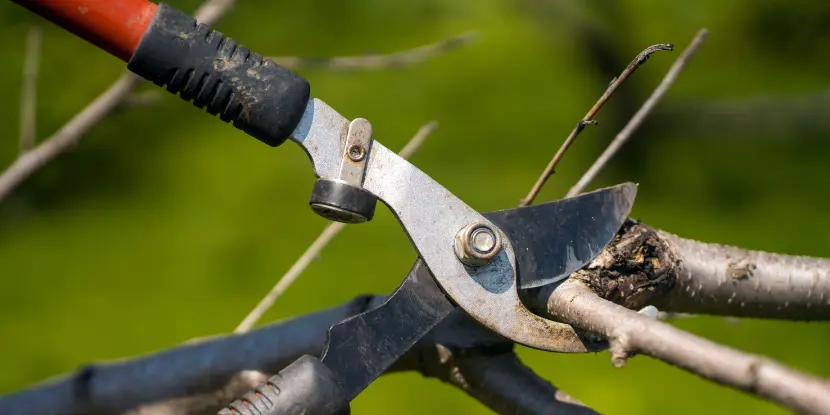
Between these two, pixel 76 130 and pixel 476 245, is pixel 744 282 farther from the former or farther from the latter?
pixel 76 130

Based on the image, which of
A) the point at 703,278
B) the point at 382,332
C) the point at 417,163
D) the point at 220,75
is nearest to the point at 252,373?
the point at 382,332

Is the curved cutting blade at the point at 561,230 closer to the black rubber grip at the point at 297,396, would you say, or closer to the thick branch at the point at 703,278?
the thick branch at the point at 703,278

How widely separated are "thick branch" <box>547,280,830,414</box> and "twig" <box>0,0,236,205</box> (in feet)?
1.73

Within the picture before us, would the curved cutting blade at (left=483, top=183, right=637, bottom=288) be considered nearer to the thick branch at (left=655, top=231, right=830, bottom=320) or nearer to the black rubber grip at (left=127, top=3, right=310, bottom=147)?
the thick branch at (left=655, top=231, right=830, bottom=320)

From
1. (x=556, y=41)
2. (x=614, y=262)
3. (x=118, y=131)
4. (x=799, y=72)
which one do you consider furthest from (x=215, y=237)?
(x=799, y=72)

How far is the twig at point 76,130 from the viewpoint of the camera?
85 centimetres

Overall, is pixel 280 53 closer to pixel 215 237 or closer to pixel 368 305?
pixel 215 237

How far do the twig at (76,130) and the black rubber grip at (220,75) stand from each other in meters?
0.27

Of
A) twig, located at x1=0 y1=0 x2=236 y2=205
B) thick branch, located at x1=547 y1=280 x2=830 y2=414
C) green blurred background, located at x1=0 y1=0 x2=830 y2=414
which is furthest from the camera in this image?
green blurred background, located at x1=0 y1=0 x2=830 y2=414

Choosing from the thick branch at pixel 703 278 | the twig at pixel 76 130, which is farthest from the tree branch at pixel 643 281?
the twig at pixel 76 130

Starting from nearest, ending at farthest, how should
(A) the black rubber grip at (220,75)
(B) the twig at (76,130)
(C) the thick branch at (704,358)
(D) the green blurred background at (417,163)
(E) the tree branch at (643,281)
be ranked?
(C) the thick branch at (704,358) < (E) the tree branch at (643,281) < (A) the black rubber grip at (220,75) < (B) the twig at (76,130) < (D) the green blurred background at (417,163)

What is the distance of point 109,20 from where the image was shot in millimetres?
572

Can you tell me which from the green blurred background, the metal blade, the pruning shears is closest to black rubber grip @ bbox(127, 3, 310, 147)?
the pruning shears

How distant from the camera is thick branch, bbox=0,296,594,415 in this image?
676mm
